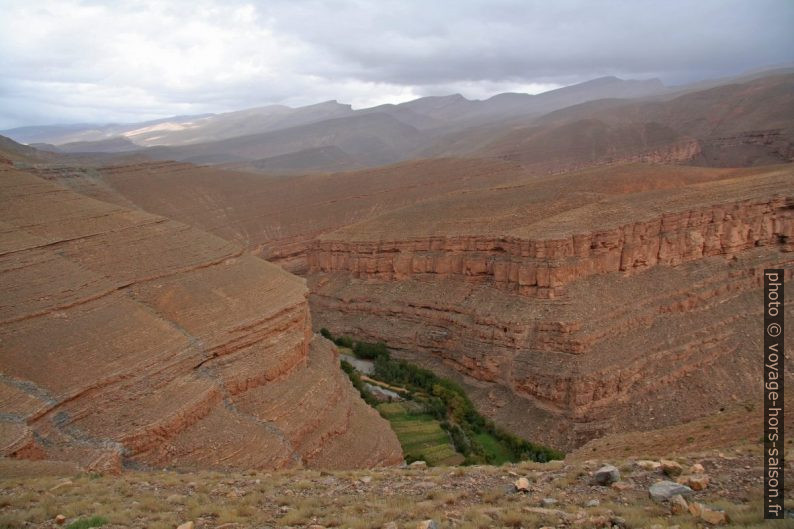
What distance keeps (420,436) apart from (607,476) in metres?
18.0

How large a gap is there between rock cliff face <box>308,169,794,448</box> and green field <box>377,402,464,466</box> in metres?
4.28

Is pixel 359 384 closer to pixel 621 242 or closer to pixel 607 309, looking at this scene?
pixel 607 309

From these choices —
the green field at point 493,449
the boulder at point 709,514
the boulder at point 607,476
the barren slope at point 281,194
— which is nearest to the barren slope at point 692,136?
the barren slope at point 281,194

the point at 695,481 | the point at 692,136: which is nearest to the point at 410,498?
the point at 695,481

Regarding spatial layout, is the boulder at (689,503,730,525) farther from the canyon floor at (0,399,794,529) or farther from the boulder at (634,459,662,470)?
the boulder at (634,459,662,470)

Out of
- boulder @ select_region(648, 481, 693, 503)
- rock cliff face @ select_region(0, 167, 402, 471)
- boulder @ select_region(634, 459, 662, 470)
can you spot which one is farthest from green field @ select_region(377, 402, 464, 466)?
boulder @ select_region(648, 481, 693, 503)

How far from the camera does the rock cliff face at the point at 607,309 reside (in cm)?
3128

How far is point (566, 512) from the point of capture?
1088 cm

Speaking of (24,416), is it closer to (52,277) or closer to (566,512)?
(52,277)

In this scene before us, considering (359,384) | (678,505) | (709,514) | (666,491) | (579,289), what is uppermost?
(709,514)

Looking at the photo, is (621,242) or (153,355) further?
(621,242)

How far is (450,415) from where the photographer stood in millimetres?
32312

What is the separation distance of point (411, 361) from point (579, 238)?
44.8 ft

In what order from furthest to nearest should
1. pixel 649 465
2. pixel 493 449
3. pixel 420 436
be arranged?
pixel 493 449 < pixel 420 436 < pixel 649 465
